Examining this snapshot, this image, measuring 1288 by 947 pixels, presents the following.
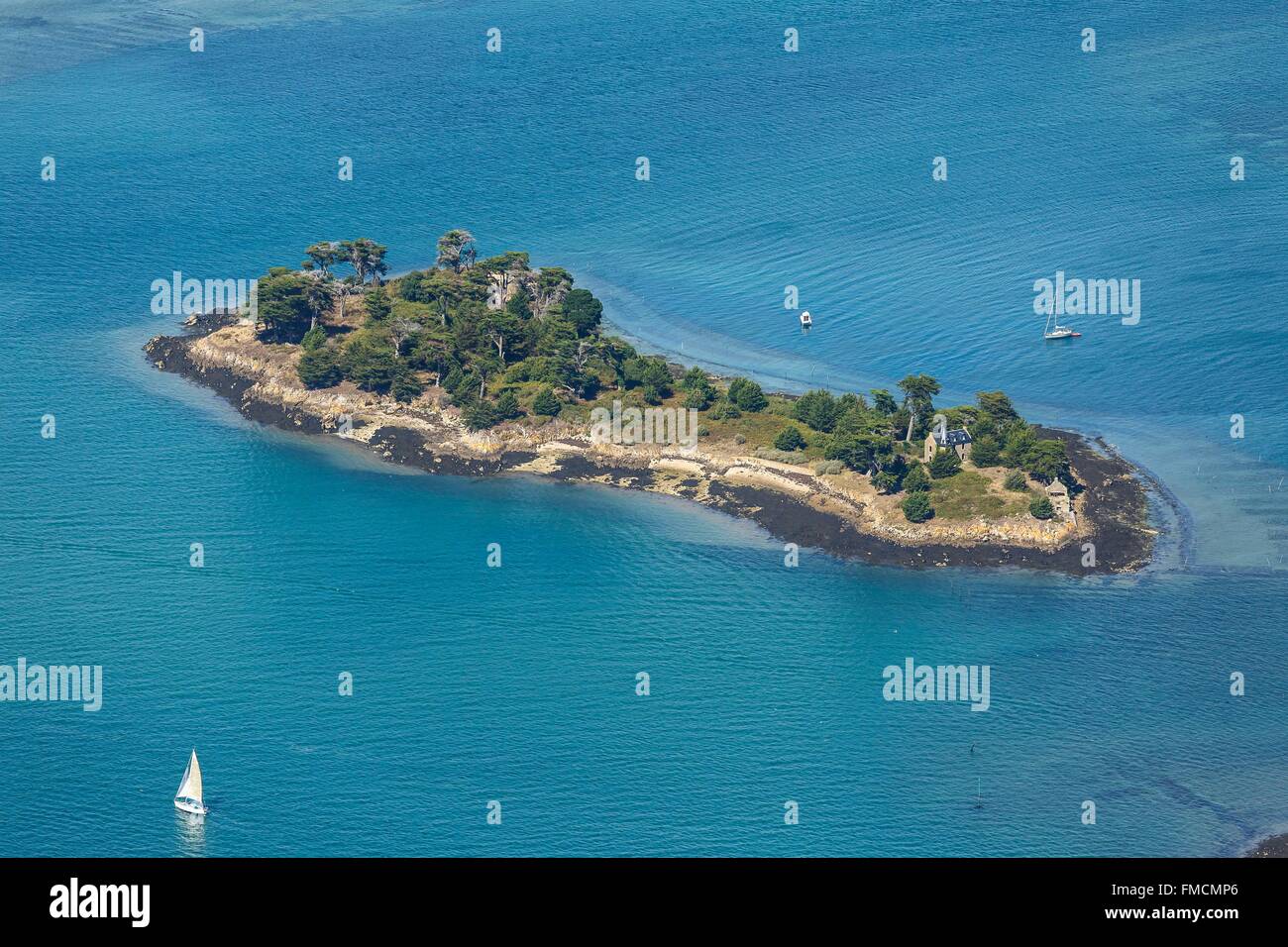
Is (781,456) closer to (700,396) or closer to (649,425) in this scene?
(700,396)

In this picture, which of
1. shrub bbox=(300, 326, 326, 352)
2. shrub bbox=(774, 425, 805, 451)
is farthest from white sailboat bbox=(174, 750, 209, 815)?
shrub bbox=(300, 326, 326, 352)

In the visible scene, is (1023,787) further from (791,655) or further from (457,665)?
(457,665)

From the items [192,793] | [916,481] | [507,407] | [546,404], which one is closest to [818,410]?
[916,481]

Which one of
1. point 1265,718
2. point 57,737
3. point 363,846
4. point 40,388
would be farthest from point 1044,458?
point 40,388

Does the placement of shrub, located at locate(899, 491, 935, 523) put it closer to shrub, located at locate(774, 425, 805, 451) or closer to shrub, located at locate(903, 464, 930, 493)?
shrub, located at locate(903, 464, 930, 493)

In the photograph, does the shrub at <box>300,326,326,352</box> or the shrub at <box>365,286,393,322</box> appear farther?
the shrub at <box>365,286,393,322</box>

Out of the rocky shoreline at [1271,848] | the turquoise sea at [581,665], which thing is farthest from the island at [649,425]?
the rocky shoreline at [1271,848]

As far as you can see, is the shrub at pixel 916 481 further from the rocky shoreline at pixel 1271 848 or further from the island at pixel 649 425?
the rocky shoreline at pixel 1271 848
